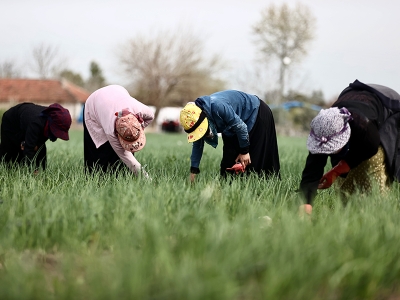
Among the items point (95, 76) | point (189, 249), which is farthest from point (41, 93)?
point (189, 249)

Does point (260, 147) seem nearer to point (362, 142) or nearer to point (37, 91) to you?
point (362, 142)

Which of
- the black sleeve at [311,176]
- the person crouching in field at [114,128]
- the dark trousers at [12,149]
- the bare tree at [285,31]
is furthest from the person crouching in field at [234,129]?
the bare tree at [285,31]

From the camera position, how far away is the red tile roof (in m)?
37.3

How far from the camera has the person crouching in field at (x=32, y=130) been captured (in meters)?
4.48

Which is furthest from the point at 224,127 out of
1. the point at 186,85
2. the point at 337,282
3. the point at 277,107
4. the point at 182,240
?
the point at 186,85

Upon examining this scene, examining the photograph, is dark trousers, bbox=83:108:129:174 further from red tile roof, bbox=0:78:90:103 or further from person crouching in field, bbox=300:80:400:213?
red tile roof, bbox=0:78:90:103

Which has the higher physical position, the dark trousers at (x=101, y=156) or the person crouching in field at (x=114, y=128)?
the person crouching in field at (x=114, y=128)

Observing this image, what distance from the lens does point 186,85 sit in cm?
3406

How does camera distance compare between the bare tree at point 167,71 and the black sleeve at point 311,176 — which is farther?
the bare tree at point 167,71

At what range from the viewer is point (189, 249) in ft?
6.88

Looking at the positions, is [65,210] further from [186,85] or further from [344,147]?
[186,85]

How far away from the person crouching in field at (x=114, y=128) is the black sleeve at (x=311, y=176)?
4.75ft

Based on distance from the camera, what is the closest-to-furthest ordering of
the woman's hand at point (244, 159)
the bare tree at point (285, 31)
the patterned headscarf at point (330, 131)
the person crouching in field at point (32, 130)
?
1. the patterned headscarf at point (330, 131)
2. the woman's hand at point (244, 159)
3. the person crouching in field at point (32, 130)
4. the bare tree at point (285, 31)

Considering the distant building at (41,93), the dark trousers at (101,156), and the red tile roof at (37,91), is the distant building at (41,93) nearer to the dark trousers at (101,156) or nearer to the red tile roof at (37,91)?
the red tile roof at (37,91)
